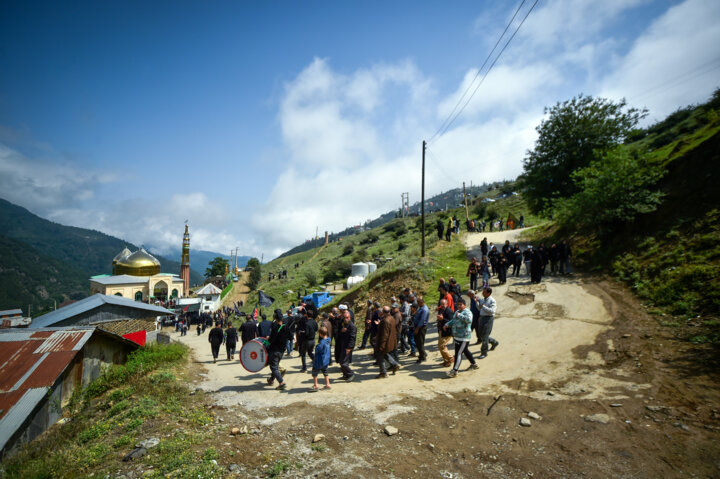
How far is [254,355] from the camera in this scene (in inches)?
333

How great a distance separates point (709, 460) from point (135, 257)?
79181mm

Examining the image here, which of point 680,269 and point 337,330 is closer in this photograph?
point 337,330

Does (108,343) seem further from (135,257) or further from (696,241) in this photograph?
(135,257)

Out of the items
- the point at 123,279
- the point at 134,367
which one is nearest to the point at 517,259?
the point at 134,367

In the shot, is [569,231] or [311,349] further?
Result: [569,231]

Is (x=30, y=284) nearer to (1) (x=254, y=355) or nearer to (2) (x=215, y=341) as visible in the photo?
(2) (x=215, y=341)

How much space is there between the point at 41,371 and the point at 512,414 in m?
11.3

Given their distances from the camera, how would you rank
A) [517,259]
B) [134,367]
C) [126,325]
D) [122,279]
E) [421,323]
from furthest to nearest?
1. [122,279]
2. [126,325]
3. [517,259]
4. [134,367]
5. [421,323]

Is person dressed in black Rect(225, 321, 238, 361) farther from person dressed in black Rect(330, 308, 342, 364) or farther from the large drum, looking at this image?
the large drum

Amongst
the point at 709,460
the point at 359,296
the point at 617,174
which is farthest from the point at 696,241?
the point at 359,296

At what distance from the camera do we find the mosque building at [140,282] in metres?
55.4

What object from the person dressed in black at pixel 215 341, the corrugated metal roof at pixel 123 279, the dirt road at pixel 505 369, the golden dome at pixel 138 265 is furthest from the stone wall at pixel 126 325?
the golden dome at pixel 138 265

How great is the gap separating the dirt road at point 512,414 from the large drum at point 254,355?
0.72 meters

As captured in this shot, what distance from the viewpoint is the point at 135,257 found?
213 ft
